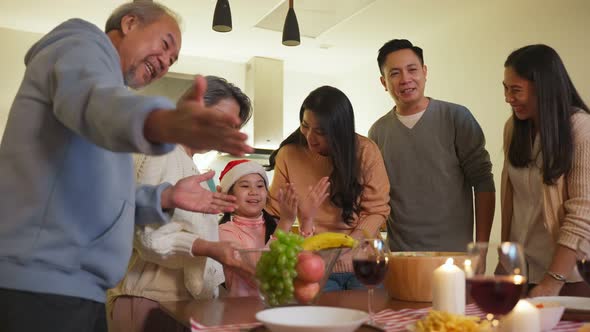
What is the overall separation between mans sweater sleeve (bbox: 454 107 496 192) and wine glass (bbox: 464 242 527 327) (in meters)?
1.34

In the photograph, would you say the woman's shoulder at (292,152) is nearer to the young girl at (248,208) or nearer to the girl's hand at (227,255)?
the young girl at (248,208)

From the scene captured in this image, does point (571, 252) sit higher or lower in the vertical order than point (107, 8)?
lower

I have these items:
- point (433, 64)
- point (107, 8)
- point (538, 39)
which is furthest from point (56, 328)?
point (433, 64)

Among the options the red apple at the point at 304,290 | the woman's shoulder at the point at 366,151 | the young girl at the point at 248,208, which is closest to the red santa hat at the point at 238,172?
the young girl at the point at 248,208

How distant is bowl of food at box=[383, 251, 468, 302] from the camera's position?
1409mm

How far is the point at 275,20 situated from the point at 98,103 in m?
4.08

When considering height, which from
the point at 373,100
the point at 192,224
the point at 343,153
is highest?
the point at 373,100

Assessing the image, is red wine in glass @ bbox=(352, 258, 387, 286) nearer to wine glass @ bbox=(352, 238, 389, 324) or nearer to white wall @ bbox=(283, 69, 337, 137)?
wine glass @ bbox=(352, 238, 389, 324)

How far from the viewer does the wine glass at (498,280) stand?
94 cm

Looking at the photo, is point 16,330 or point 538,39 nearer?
point 16,330

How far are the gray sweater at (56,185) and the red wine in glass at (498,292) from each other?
70 centimetres

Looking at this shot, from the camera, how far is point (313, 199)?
186 centimetres

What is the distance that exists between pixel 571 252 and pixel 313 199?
2.70ft

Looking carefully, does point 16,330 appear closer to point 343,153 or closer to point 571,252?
point 343,153
